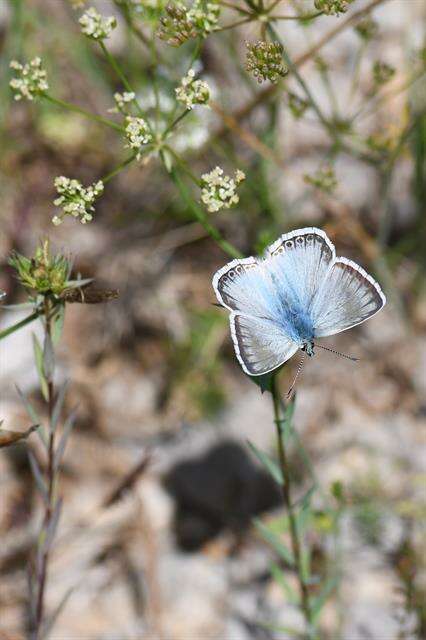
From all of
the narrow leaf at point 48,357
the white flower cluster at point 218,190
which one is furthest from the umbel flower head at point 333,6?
the narrow leaf at point 48,357

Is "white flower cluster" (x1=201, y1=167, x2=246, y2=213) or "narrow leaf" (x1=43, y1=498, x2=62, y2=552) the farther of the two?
"narrow leaf" (x1=43, y1=498, x2=62, y2=552)

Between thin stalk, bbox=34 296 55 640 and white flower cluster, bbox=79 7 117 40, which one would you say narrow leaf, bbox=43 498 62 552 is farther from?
white flower cluster, bbox=79 7 117 40

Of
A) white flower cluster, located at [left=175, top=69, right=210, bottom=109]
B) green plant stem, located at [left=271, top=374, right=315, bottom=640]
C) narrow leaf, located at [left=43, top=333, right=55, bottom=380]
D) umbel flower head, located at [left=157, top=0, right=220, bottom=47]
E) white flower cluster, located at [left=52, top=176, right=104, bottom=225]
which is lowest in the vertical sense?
green plant stem, located at [left=271, top=374, right=315, bottom=640]

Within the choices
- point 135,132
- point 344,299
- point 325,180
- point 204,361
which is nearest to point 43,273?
point 135,132

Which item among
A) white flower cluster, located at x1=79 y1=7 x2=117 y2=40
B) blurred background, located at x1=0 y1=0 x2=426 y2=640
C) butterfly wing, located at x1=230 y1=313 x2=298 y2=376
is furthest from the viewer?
blurred background, located at x1=0 y1=0 x2=426 y2=640

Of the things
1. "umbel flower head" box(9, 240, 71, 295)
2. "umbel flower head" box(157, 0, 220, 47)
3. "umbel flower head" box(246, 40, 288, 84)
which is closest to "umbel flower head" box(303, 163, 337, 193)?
"umbel flower head" box(246, 40, 288, 84)

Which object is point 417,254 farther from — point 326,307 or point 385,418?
point 326,307
